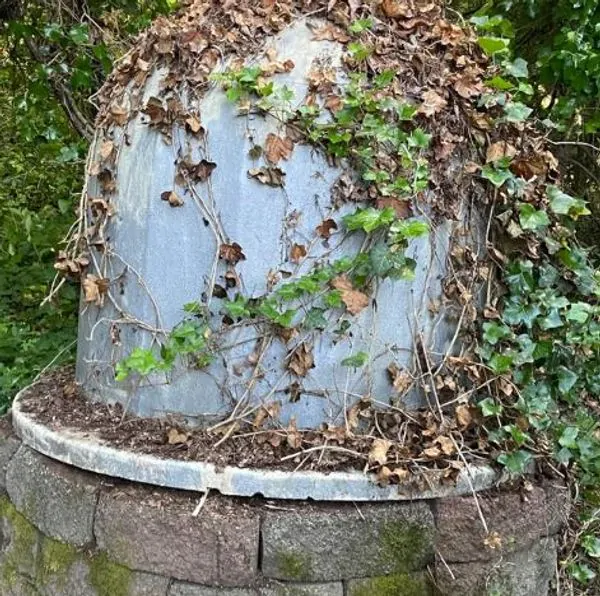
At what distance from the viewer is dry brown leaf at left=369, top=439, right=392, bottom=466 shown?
7.54ft

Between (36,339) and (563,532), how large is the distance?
3.07 meters

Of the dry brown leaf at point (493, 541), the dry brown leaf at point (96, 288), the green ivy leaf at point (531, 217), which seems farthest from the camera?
the dry brown leaf at point (96, 288)

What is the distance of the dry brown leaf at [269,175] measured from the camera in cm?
237

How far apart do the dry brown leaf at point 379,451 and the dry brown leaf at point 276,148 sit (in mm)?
914

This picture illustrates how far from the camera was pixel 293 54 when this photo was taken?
2490 millimetres

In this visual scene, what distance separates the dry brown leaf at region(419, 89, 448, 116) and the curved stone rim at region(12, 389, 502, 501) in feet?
3.69

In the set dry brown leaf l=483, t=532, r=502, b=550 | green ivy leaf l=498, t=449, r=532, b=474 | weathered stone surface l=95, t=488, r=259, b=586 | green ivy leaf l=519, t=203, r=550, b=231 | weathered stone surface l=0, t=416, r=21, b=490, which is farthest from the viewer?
weathered stone surface l=0, t=416, r=21, b=490

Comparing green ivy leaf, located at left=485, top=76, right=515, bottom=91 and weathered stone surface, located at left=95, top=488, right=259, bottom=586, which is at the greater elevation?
green ivy leaf, located at left=485, top=76, right=515, bottom=91

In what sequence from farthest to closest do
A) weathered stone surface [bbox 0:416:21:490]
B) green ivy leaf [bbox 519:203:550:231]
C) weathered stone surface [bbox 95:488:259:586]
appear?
1. weathered stone surface [bbox 0:416:21:490]
2. green ivy leaf [bbox 519:203:550:231]
3. weathered stone surface [bbox 95:488:259:586]

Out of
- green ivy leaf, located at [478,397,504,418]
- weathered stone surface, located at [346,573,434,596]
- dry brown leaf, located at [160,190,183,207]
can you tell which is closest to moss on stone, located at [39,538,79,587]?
weathered stone surface, located at [346,573,434,596]

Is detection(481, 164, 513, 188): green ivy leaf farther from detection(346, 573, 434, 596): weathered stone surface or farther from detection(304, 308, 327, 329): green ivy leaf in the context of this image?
detection(346, 573, 434, 596): weathered stone surface

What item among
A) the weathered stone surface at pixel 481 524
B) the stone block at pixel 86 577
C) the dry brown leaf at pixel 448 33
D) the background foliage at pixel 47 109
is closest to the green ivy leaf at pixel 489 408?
the weathered stone surface at pixel 481 524

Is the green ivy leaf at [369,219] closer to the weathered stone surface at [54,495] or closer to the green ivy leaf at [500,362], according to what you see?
the green ivy leaf at [500,362]

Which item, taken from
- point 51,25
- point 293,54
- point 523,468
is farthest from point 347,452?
point 51,25
